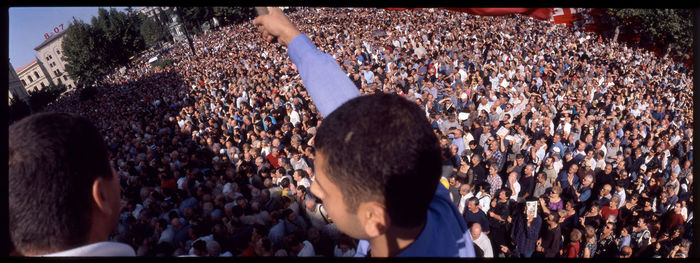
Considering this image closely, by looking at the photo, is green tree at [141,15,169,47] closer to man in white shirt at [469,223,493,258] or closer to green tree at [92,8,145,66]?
green tree at [92,8,145,66]

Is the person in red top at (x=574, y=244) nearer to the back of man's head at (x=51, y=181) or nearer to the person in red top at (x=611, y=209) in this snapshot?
the person in red top at (x=611, y=209)

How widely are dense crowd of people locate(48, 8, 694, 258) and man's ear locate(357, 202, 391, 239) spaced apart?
173 centimetres

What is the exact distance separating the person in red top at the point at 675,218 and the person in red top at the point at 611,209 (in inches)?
26.8

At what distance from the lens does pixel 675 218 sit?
4582mm

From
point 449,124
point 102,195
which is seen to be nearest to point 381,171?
Answer: point 102,195

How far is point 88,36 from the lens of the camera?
36.7 metres

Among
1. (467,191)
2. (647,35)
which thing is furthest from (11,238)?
(647,35)

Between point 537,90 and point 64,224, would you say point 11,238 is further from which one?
point 537,90

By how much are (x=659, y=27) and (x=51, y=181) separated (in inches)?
959

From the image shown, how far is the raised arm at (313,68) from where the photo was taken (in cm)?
121

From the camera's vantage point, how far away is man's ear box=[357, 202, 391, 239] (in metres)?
0.81

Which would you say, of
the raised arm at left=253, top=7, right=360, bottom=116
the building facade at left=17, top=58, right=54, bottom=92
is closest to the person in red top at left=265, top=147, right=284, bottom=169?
the raised arm at left=253, top=7, right=360, bottom=116

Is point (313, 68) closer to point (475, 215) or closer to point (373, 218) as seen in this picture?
point (373, 218)

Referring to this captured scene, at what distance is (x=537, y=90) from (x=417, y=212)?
12109mm
